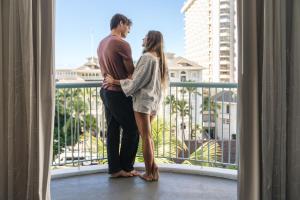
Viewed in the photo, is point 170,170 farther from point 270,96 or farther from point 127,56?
point 270,96

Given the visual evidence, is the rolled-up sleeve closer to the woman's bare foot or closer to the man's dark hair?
the man's dark hair

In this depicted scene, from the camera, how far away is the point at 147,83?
3.31m

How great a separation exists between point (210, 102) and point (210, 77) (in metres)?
0.33

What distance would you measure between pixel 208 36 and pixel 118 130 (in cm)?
162

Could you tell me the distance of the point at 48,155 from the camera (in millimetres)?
2346

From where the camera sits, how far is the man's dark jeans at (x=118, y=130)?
348 cm

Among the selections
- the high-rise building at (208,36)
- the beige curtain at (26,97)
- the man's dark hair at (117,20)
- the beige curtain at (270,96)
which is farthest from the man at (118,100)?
the beige curtain at (270,96)

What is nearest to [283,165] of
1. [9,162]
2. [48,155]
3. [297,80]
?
[297,80]

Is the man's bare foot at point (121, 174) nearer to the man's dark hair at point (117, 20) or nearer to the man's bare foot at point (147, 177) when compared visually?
the man's bare foot at point (147, 177)

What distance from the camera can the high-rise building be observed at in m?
3.79

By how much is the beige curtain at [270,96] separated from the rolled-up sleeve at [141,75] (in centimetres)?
122

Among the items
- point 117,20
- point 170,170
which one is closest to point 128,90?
point 117,20

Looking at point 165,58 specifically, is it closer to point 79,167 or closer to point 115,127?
point 115,127

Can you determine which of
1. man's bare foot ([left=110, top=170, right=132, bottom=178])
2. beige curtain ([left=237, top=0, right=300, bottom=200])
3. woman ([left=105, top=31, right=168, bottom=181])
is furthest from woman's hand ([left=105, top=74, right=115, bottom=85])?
beige curtain ([left=237, top=0, right=300, bottom=200])
